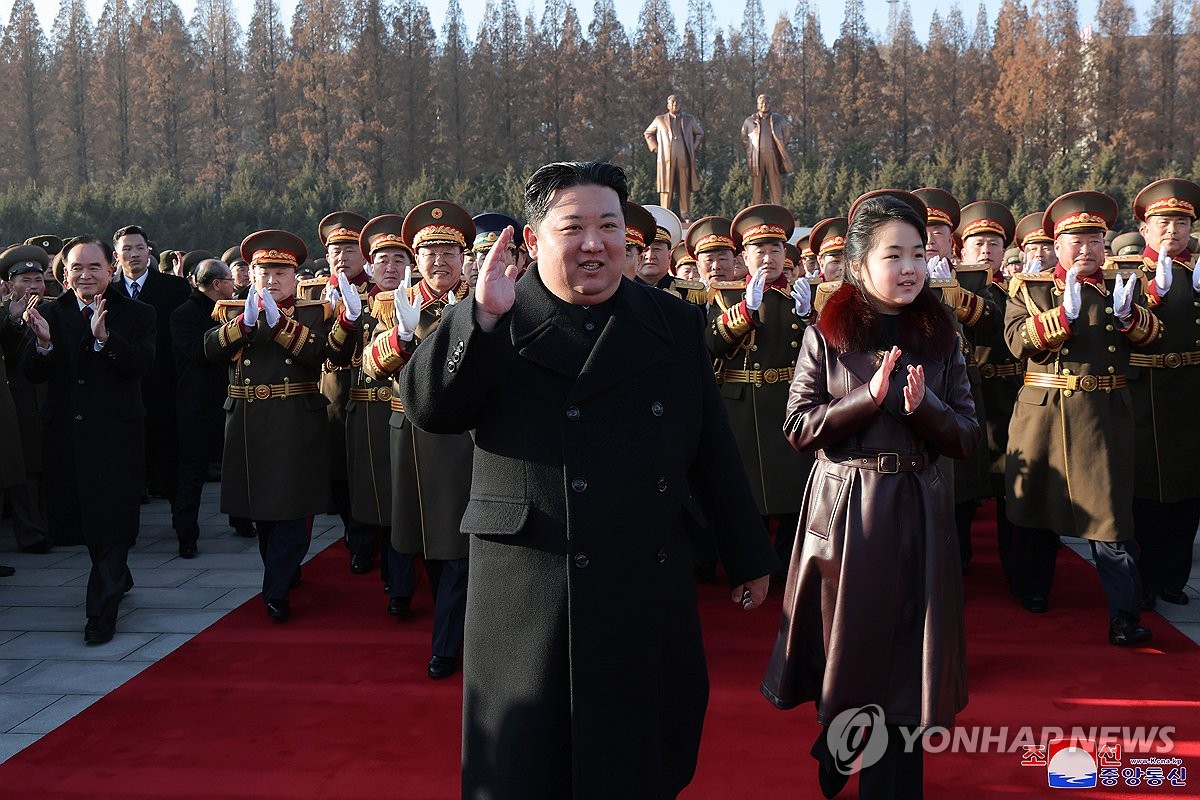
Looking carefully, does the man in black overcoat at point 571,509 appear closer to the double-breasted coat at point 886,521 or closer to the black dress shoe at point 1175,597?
the double-breasted coat at point 886,521

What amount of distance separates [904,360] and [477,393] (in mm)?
1491

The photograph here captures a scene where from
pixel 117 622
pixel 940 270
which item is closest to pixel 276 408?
pixel 117 622

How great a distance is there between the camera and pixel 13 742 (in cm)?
392

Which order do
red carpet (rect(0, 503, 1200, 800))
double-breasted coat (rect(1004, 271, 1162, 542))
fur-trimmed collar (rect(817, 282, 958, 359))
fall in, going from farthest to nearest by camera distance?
double-breasted coat (rect(1004, 271, 1162, 542)), red carpet (rect(0, 503, 1200, 800)), fur-trimmed collar (rect(817, 282, 958, 359))

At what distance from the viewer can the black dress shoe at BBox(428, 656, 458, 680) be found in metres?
4.49

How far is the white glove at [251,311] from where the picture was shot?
5285 mm

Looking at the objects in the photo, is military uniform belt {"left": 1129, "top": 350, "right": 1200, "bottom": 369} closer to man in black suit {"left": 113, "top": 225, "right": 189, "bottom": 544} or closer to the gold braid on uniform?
the gold braid on uniform

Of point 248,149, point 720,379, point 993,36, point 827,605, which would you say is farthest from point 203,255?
point 993,36

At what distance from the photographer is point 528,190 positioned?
7.57ft

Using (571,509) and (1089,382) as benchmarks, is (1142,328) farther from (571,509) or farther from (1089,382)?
(571,509)

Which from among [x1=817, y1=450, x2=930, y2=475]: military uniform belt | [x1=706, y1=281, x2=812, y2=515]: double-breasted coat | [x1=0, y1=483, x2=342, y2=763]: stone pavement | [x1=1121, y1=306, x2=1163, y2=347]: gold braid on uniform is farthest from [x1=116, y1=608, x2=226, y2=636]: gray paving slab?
[x1=1121, y1=306, x2=1163, y2=347]: gold braid on uniform

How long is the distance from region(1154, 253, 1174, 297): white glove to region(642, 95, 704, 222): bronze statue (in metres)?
15.1

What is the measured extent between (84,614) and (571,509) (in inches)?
166

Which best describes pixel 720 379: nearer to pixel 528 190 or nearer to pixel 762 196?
pixel 528 190
